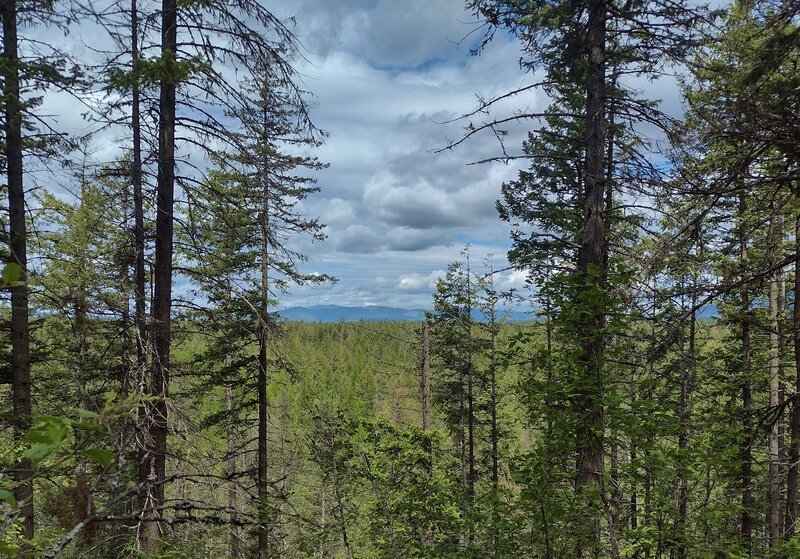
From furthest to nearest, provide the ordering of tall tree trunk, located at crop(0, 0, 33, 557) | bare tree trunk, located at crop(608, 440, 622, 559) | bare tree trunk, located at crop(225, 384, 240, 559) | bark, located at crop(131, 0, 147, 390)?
tall tree trunk, located at crop(0, 0, 33, 557)
bark, located at crop(131, 0, 147, 390)
bare tree trunk, located at crop(608, 440, 622, 559)
bare tree trunk, located at crop(225, 384, 240, 559)

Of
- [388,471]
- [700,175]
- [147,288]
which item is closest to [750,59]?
[700,175]

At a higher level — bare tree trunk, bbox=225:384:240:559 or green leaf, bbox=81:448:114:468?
green leaf, bbox=81:448:114:468

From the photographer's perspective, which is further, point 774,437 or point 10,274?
point 774,437

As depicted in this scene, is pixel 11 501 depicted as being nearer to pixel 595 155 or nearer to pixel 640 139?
pixel 595 155

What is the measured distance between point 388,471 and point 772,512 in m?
9.43

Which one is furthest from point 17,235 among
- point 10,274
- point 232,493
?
point 232,493

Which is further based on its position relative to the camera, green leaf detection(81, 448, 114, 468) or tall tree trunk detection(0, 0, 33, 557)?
tall tree trunk detection(0, 0, 33, 557)

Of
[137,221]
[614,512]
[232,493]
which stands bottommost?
[232,493]

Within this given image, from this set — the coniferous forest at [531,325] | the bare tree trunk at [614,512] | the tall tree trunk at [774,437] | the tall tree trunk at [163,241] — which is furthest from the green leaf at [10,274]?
the tall tree trunk at [774,437]

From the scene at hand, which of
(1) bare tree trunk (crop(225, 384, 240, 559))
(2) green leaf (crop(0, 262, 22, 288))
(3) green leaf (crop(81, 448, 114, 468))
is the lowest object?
(1) bare tree trunk (crop(225, 384, 240, 559))

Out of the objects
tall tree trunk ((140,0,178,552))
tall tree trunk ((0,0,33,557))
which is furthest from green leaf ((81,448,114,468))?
tall tree trunk ((0,0,33,557))

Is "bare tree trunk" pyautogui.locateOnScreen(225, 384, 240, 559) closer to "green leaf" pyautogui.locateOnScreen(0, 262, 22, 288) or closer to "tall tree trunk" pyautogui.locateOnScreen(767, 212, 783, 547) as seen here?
"green leaf" pyautogui.locateOnScreen(0, 262, 22, 288)

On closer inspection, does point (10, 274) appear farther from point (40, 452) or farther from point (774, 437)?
point (774, 437)

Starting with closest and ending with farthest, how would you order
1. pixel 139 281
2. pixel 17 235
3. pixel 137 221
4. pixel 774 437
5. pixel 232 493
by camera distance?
pixel 17 235 < pixel 139 281 < pixel 137 221 < pixel 774 437 < pixel 232 493
